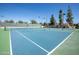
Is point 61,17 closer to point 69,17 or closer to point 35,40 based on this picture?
point 69,17

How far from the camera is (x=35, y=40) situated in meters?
4.31

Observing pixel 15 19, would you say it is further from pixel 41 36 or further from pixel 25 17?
pixel 41 36

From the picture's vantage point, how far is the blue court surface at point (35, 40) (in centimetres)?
424

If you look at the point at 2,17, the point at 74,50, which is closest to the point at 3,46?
the point at 2,17

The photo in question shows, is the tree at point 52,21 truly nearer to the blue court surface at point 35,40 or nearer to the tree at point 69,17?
the blue court surface at point 35,40

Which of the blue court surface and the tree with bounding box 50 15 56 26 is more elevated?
the tree with bounding box 50 15 56 26

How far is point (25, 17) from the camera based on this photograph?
4.31m

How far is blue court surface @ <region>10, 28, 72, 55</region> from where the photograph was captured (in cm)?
424

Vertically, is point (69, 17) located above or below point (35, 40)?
above

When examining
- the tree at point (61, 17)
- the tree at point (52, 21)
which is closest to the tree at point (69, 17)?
the tree at point (61, 17)

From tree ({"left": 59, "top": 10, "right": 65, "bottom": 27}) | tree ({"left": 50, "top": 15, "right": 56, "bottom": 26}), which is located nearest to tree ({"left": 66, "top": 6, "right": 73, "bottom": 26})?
tree ({"left": 59, "top": 10, "right": 65, "bottom": 27})

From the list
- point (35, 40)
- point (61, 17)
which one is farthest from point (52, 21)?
point (35, 40)

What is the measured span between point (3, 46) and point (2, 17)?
1.47 ft

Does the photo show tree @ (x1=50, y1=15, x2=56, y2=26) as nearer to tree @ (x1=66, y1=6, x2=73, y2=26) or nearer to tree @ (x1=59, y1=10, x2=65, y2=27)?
tree @ (x1=59, y1=10, x2=65, y2=27)
